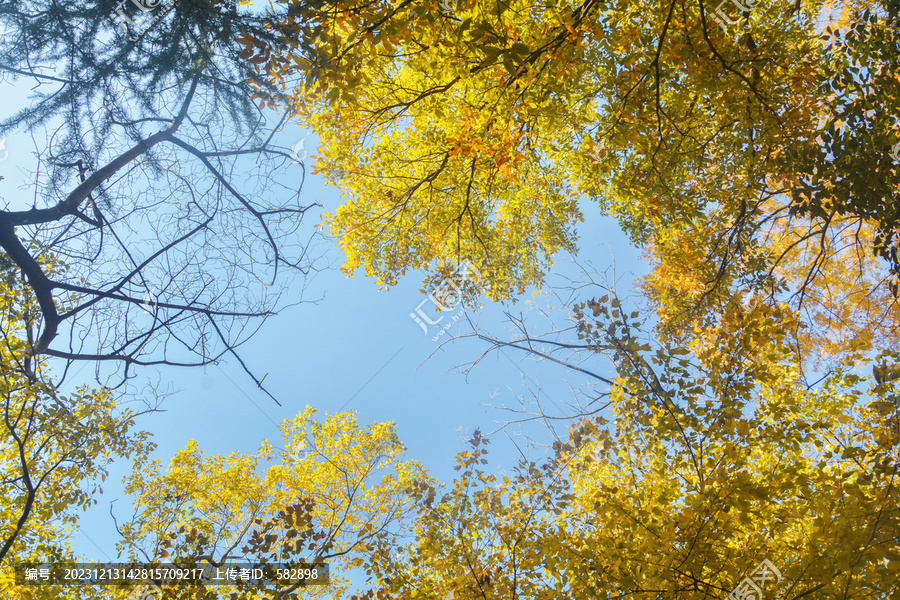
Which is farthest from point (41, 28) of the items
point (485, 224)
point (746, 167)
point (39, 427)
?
point (746, 167)

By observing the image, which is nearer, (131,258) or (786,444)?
(131,258)

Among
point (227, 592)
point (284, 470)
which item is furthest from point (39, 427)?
point (284, 470)

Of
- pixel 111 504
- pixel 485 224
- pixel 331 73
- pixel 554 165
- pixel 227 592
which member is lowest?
pixel 227 592

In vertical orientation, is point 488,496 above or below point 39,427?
below

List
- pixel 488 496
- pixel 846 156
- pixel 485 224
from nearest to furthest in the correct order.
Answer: pixel 846 156, pixel 488 496, pixel 485 224

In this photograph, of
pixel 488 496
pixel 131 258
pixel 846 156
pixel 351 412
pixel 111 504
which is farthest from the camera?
pixel 351 412

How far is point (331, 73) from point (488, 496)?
5.21 metres

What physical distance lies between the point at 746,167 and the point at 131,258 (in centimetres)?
668

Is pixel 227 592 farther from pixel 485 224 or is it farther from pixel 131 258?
pixel 485 224

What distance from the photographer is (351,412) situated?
1012 centimetres

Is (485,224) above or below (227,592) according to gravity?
above

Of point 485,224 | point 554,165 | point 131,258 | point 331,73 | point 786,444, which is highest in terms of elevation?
point 554,165

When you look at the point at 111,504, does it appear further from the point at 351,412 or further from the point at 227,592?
the point at 351,412

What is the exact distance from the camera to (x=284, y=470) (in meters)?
8.87
